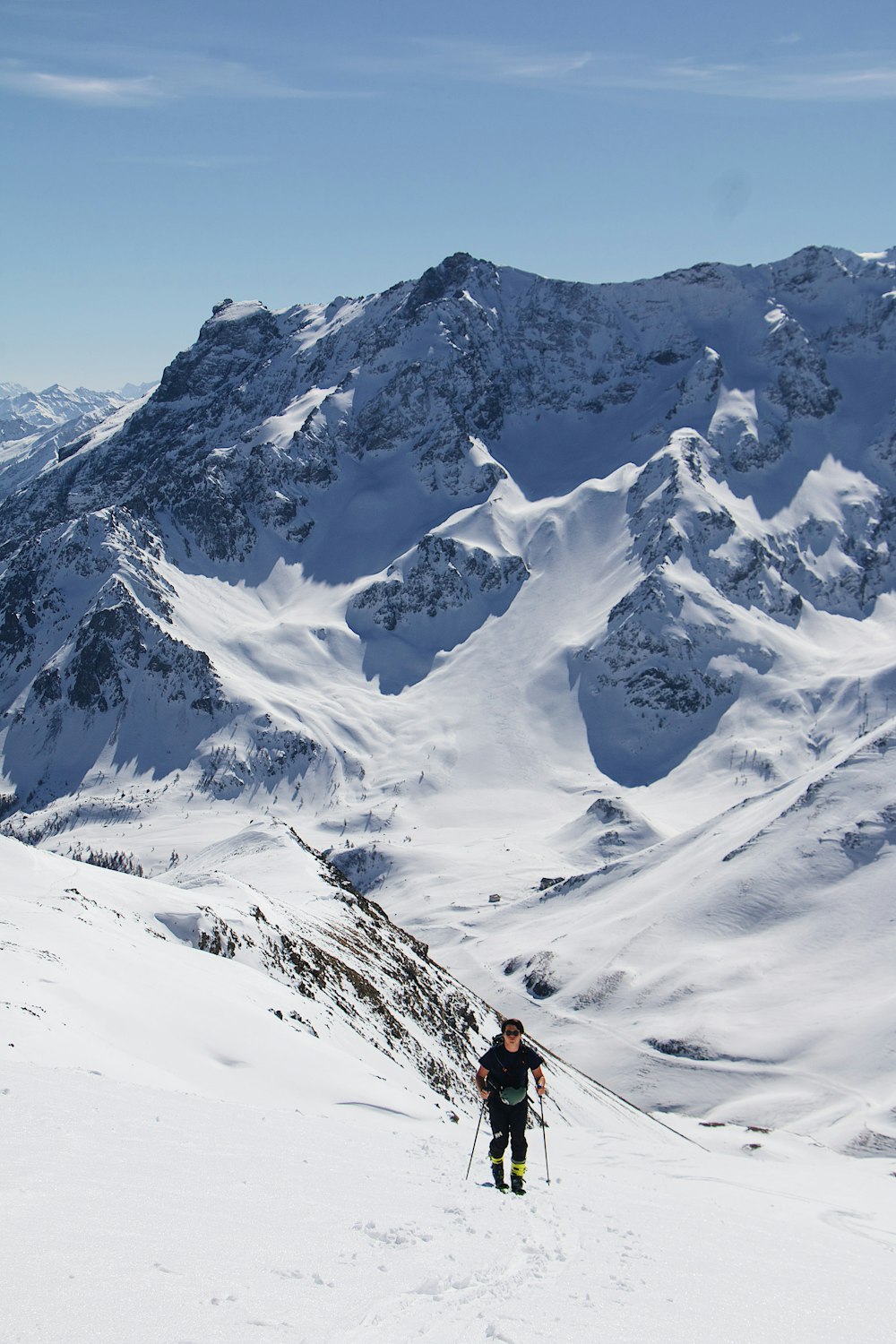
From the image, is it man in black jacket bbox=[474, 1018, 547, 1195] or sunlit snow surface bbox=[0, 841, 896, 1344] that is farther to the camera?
man in black jacket bbox=[474, 1018, 547, 1195]

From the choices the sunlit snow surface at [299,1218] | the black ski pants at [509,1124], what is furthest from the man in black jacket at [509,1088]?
the sunlit snow surface at [299,1218]

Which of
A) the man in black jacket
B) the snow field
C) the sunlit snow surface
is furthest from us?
the man in black jacket

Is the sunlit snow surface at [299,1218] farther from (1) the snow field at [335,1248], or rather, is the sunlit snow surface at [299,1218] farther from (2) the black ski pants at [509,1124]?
(2) the black ski pants at [509,1124]

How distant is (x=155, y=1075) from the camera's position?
21.9 metres

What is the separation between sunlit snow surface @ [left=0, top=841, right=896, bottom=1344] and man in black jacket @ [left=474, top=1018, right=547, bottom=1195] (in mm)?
852

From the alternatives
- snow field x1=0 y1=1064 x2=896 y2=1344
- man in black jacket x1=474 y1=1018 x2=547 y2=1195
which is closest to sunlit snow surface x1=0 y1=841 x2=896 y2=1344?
snow field x1=0 y1=1064 x2=896 y2=1344

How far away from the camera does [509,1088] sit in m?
19.4

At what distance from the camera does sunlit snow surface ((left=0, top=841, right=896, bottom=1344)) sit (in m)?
10.2

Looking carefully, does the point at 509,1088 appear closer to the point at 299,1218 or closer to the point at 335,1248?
the point at 299,1218

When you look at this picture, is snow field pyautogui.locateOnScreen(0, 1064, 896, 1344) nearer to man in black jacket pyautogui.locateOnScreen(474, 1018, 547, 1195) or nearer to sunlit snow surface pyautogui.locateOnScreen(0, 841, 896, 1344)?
sunlit snow surface pyautogui.locateOnScreen(0, 841, 896, 1344)

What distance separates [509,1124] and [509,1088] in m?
Answer: 0.61

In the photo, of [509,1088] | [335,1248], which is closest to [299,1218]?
[335,1248]

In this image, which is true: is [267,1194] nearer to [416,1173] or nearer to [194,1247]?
[194,1247]

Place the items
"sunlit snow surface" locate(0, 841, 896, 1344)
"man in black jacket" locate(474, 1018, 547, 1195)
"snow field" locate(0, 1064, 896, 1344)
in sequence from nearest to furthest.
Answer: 1. "snow field" locate(0, 1064, 896, 1344)
2. "sunlit snow surface" locate(0, 841, 896, 1344)
3. "man in black jacket" locate(474, 1018, 547, 1195)
